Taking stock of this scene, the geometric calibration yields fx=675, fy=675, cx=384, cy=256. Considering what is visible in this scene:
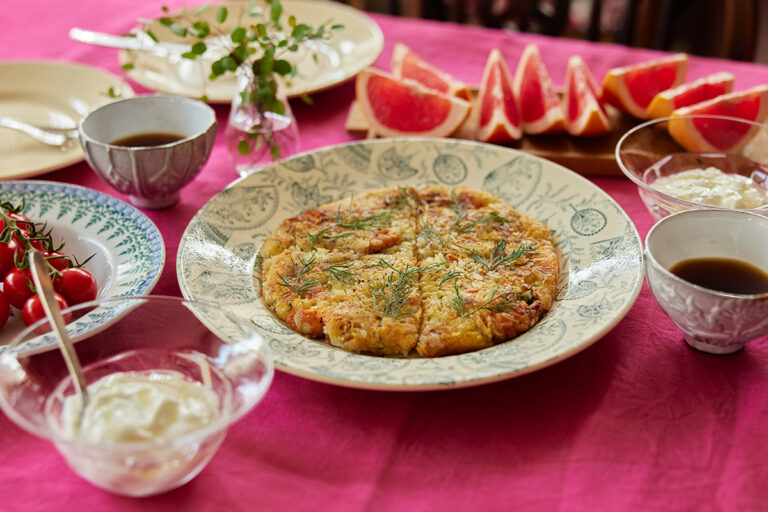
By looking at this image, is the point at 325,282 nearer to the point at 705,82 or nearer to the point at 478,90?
the point at 478,90

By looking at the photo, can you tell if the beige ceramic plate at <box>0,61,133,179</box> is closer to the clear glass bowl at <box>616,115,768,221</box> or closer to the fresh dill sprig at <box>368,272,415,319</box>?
the fresh dill sprig at <box>368,272,415,319</box>

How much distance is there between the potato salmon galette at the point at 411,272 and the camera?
1.89 m

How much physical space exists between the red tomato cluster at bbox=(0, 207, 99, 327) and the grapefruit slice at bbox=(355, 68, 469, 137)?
59.5 inches

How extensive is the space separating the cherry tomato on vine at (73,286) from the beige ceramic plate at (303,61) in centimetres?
147

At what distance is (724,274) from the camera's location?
1962 millimetres

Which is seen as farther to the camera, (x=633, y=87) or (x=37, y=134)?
(x=633, y=87)

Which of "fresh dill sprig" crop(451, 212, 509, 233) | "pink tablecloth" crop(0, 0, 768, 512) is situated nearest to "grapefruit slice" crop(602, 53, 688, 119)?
"fresh dill sprig" crop(451, 212, 509, 233)

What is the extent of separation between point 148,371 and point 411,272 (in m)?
0.82

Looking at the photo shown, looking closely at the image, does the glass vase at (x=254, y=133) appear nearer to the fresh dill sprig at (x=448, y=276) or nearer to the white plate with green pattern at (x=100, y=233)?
the white plate with green pattern at (x=100, y=233)

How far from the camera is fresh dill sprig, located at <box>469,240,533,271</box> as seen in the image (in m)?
2.15

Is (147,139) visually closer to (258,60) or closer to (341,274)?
(258,60)

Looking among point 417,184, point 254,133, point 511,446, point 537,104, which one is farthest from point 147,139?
point 511,446

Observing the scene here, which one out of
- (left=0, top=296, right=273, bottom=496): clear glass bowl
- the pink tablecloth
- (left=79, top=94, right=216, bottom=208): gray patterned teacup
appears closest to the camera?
(left=0, top=296, right=273, bottom=496): clear glass bowl

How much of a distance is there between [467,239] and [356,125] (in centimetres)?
117
